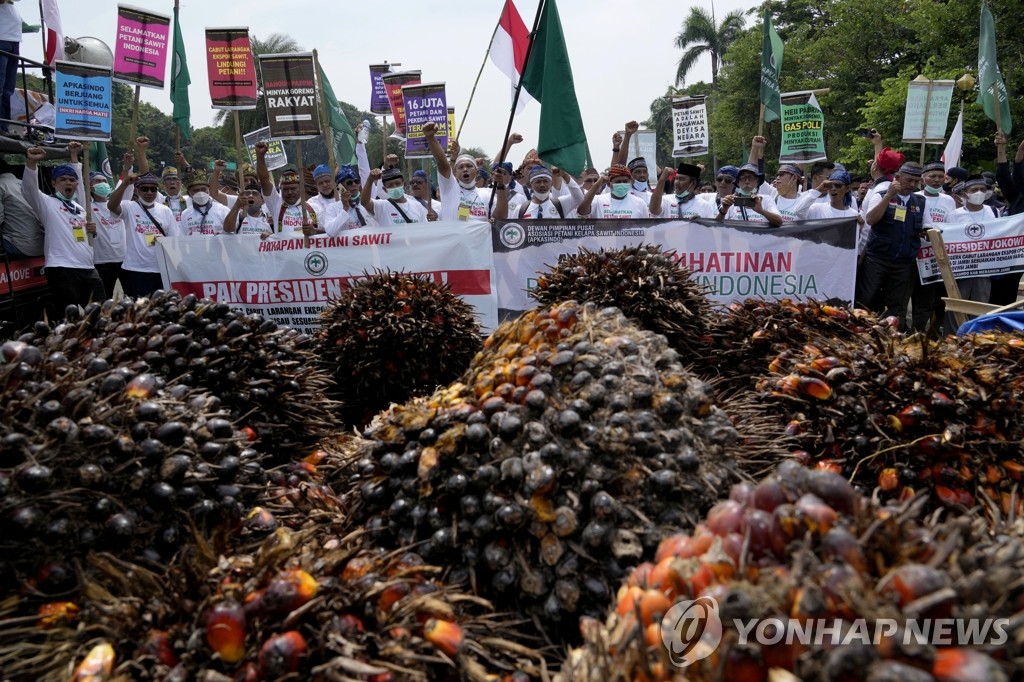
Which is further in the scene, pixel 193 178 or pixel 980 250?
pixel 193 178

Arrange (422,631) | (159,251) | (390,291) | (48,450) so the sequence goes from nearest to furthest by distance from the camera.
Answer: (422,631)
(48,450)
(390,291)
(159,251)

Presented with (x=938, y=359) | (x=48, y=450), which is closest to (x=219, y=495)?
(x=48, y=450)

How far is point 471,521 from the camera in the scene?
195 centimetres

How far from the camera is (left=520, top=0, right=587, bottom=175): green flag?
585cm

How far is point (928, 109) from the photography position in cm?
1027

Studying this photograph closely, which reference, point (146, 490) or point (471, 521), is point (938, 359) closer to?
point (471, 521)

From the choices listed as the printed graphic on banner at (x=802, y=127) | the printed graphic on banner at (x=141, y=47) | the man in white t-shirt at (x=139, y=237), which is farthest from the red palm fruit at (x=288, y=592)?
the printed graphic on banner at (x=802, y=127)

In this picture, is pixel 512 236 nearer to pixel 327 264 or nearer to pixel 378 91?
pixel 327 264

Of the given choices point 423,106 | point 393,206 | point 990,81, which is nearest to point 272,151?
point 423,106

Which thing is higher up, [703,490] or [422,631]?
[703,490]

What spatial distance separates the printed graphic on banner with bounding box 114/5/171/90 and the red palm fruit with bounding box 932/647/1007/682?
30.6 ft

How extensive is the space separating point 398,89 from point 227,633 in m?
8.66

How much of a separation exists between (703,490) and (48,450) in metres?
1.77

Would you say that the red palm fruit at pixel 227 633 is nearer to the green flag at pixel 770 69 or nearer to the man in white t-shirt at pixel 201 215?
the man in white t-shirt at pixel 201 215
